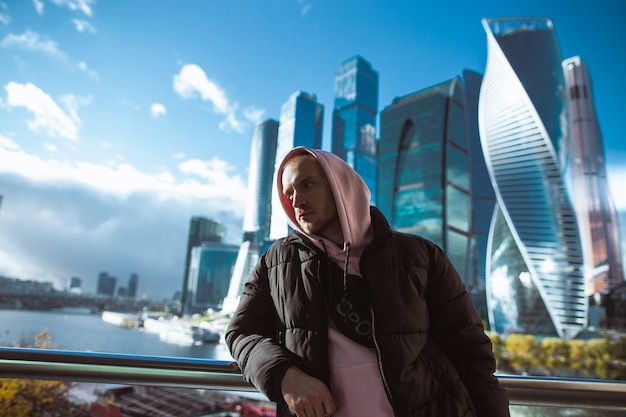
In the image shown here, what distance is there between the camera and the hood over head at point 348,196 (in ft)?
2.00

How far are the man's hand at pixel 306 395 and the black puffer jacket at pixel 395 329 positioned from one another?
0.06ft

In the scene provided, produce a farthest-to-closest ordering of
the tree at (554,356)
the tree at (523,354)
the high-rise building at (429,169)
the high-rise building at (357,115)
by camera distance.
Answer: the high-rise building at (429,169) → the high-rise building at (357,115) → the tree at (523,354) → the tree at (554,356)

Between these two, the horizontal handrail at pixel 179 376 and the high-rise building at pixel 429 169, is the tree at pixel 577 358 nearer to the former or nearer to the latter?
the high-rise building at pixel 429 169

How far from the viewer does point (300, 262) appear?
0.62 metres

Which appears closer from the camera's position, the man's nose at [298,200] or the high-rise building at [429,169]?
the man's nose at [298,200]

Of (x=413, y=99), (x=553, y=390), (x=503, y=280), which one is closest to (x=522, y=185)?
(x=503, y=280)

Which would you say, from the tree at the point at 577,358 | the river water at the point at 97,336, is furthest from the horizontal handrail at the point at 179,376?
the tree at the point at 577,358

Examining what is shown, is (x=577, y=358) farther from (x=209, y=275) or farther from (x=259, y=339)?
(x=259, y=339)

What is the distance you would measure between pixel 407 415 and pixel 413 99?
150 feet

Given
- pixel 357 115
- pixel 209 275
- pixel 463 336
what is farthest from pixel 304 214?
pixel 357 115

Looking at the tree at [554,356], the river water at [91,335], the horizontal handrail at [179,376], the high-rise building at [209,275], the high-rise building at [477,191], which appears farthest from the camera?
the high-rise building at [477,191]

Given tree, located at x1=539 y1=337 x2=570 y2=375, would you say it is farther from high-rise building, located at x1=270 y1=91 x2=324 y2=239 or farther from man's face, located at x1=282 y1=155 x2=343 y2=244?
man's face, located at x1=282 y1=155 x2=343 y2=244

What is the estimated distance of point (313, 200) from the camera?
64cm

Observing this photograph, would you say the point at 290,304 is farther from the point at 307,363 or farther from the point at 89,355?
the point at 89,355
